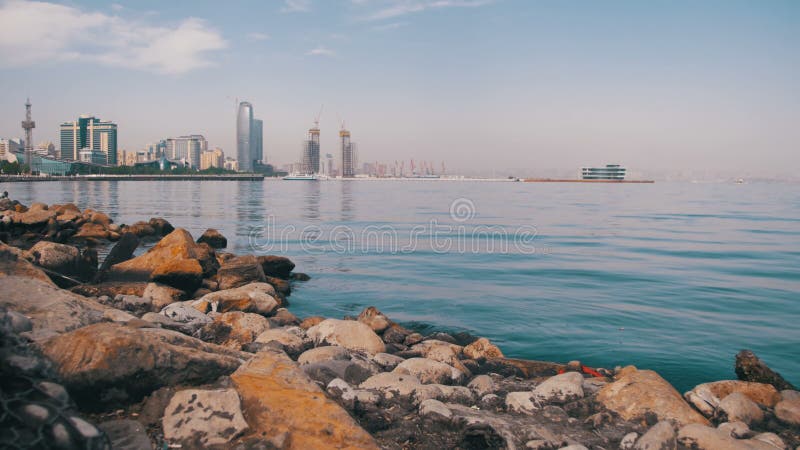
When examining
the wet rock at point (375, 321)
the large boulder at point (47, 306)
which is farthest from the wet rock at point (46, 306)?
the wet rock at point (375, 321)

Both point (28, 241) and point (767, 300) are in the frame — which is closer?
point (767, 300)

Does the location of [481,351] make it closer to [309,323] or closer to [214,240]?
[309,323]

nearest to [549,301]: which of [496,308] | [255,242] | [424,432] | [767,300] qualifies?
[496,308]

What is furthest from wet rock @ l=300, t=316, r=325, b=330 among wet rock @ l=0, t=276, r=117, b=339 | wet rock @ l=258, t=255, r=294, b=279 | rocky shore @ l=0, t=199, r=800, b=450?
wet rock @ l=258, t=255, r=294, b=279

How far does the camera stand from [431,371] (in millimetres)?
7363

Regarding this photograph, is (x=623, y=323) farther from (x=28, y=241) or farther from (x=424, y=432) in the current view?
(x=28, y=241)

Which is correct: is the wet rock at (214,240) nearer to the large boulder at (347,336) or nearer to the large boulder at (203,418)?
the large boulder at (347,336)

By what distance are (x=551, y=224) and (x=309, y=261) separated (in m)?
21.0

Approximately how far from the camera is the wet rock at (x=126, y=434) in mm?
4070

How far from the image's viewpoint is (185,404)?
14.7 ft

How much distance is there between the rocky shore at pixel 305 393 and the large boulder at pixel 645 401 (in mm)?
17

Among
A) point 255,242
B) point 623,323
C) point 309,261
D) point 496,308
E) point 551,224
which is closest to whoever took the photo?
point 623,323

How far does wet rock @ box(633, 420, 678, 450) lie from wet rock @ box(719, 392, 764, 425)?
1617 mm

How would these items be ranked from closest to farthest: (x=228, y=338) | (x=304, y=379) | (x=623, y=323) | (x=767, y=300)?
(x=304, y=379)
(x=228, y=338)
(x=623, y=323)
(x=767, y=300)
